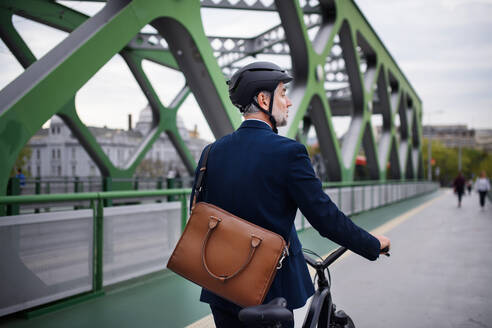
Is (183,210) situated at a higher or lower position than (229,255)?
lower

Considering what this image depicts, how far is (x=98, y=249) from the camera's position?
17.4 feet

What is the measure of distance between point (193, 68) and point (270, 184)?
824cm

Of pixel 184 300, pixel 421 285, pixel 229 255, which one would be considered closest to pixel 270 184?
pixel 229 255

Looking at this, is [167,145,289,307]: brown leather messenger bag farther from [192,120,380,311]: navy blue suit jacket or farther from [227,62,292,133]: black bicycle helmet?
[227,62,292,133]: black bicycle helmet

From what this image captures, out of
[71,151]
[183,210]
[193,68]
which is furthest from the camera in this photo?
[71,151]

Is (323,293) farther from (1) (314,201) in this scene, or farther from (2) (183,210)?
(2) (183,210)

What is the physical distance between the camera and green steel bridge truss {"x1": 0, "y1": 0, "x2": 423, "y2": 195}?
19.7 ft

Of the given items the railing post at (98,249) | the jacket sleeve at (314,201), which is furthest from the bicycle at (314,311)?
the railing post at (98,249)

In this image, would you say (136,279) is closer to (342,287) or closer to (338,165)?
(342,287)

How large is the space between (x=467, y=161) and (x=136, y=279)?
4335 inches

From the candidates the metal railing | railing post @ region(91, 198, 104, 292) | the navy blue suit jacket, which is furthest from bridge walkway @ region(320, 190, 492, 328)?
the navy blue suit jacket

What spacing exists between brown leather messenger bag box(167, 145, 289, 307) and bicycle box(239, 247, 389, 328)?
0.09 m

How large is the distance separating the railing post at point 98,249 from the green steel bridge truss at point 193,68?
98 centimetres

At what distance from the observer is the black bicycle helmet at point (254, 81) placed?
1.90 meters
